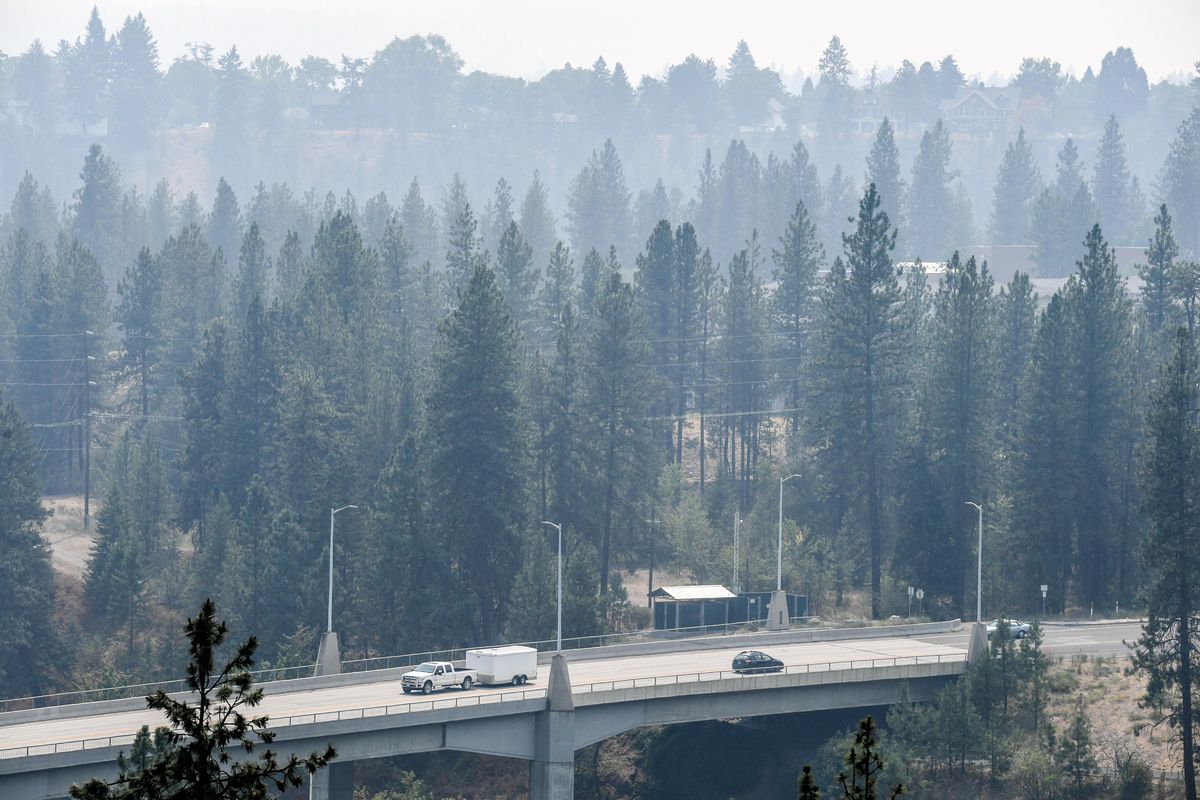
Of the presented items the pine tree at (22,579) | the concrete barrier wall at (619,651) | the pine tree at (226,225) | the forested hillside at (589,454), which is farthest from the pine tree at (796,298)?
the pine tree at (226,225)

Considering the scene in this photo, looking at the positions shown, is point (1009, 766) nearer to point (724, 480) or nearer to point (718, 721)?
point (718, 721)

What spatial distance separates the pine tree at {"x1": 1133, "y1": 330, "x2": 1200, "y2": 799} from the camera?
72.3 meters

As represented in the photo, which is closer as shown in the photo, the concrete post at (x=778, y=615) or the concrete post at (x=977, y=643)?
the concrete post at (x=977, y=643)

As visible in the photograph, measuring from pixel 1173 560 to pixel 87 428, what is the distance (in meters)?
70.7

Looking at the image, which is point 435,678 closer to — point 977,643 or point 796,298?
point 977,643

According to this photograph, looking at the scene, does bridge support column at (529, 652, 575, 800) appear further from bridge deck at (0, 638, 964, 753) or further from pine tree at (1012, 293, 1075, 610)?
pine tree at (1012, 293, 1075, 610)

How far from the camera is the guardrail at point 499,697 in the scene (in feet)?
199

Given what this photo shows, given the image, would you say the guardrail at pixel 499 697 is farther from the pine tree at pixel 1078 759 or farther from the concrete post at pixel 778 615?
the concrete post at pixel 778 615

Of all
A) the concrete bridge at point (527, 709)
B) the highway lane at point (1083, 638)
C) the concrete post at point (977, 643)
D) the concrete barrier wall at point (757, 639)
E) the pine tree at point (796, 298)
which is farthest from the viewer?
the pine tree at point (796, 298)

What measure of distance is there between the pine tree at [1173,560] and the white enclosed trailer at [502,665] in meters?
22.1

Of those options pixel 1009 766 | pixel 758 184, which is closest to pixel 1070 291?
pixel 1009 766

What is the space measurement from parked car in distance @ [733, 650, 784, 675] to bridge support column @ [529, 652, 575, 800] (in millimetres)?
8639

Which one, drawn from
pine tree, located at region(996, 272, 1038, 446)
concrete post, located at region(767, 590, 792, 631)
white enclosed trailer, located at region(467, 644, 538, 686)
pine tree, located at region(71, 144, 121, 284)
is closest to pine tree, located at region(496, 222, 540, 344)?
pine tree, located at region(996, 272, 1038, 446)

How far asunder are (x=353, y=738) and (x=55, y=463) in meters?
71.1
